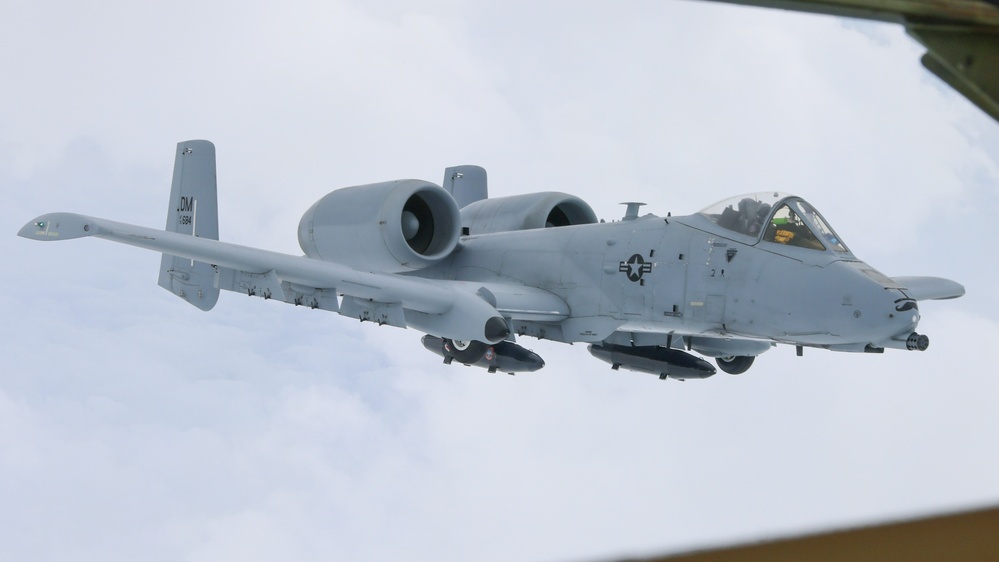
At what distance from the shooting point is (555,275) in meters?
7.54

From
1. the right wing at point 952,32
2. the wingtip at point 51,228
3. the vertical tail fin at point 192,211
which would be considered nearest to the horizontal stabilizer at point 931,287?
the vertical tail fin at point 192,211

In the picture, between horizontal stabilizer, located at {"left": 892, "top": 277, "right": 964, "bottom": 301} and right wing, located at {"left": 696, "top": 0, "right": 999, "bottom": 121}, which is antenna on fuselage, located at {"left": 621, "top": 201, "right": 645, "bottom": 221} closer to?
horizontal stabilizer, located at {"left": 892, "top": 277, "right": 964, "bottom": 301}

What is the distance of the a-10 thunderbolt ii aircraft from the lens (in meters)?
6.12

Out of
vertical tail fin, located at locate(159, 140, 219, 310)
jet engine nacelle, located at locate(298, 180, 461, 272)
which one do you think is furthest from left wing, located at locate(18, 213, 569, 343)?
vertical tail fin, located at locate(159, 140, 219, 310)

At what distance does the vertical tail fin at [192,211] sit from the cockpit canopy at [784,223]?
4.69 metres

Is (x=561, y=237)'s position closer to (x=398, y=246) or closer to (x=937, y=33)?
(x=398, y=246)

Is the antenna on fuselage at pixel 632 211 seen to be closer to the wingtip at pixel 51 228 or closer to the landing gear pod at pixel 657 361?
the landing gear pod at pixel 657 361

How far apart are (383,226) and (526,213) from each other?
172 cm

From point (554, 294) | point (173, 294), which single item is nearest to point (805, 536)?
point (554, 294)

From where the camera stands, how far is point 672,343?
25.7 feet

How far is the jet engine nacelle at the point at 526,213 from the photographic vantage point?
8703 mm

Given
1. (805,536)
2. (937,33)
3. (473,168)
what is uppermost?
(473,168)

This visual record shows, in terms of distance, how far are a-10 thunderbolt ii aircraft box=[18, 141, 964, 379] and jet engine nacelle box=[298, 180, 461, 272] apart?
13 millimetres

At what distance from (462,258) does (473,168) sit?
2.32m
